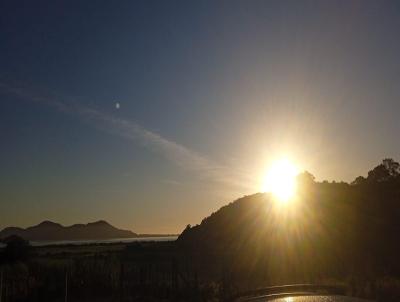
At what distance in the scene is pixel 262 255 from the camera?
46.9m

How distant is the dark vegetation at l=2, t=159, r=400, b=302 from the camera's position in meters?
26.8

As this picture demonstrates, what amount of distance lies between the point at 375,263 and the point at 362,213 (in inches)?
378

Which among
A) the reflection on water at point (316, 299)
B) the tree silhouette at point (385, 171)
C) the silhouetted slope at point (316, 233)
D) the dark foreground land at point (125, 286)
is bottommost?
the dark foreground land at point (125, 286)

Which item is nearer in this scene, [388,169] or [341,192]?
[341,192]

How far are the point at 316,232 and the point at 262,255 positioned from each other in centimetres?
636

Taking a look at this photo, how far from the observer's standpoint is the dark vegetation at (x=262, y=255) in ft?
87.8

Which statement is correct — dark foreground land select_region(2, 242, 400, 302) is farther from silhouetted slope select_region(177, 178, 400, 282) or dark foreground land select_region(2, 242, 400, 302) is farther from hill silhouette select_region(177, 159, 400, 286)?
silhouetted slope select_region(177, 178, 400, 282)

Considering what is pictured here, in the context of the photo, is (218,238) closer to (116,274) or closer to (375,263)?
(375,263)

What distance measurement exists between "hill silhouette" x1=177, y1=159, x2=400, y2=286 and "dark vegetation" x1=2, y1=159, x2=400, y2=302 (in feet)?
0.33

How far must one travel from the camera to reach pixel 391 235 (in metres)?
46.0

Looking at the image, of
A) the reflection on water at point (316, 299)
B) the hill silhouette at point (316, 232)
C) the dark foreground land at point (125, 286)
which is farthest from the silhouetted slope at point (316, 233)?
the reflection on water at point (316, 299)

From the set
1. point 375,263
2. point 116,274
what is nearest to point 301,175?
point 375,263

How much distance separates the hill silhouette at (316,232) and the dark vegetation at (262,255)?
0.10 m

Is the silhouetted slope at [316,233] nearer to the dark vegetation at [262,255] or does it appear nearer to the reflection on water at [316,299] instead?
the dark vegetation at [262,255]
